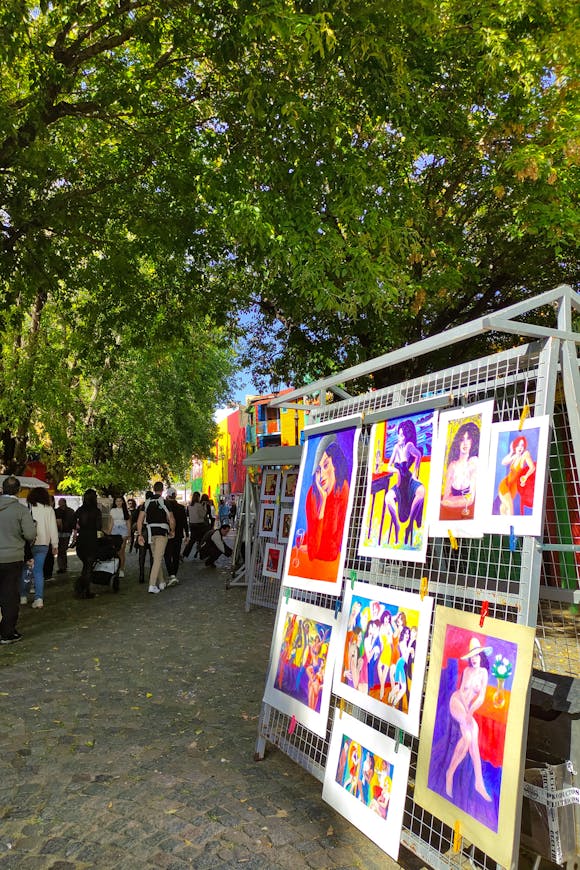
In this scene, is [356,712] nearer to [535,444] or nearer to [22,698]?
[535,444]

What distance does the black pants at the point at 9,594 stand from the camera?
24.2 ft

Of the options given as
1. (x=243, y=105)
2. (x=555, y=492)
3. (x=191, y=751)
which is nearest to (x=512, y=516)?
(x=555, y=492)

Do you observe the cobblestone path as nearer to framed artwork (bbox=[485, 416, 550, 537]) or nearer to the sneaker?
the sneaker

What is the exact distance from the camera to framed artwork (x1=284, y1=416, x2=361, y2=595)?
362 centimetres

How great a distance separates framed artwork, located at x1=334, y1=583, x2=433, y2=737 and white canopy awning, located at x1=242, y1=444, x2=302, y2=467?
18.5ft

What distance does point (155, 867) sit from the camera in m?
3.05

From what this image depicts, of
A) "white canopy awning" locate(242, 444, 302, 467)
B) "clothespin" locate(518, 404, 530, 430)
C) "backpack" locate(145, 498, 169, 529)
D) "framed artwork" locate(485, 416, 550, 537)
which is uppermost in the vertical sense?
"white canopy awning" locate(242, 444, 302, 467)

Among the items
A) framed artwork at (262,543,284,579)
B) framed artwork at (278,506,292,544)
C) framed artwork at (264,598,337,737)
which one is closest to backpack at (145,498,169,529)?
framed artwork at (262,543,284,579)

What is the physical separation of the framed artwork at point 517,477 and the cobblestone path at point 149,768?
1.90 metres

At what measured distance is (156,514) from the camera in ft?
37.3

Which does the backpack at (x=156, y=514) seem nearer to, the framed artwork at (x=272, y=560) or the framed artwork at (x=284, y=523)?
the framed artwork at (x=272, y=560)

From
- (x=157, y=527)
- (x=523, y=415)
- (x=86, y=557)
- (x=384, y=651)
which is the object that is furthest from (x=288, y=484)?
(x=523, y=415)

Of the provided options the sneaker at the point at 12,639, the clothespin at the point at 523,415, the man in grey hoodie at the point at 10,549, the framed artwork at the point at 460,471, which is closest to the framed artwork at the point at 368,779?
the framed artwork at the point at 460,471

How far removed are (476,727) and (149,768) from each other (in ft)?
8.27
